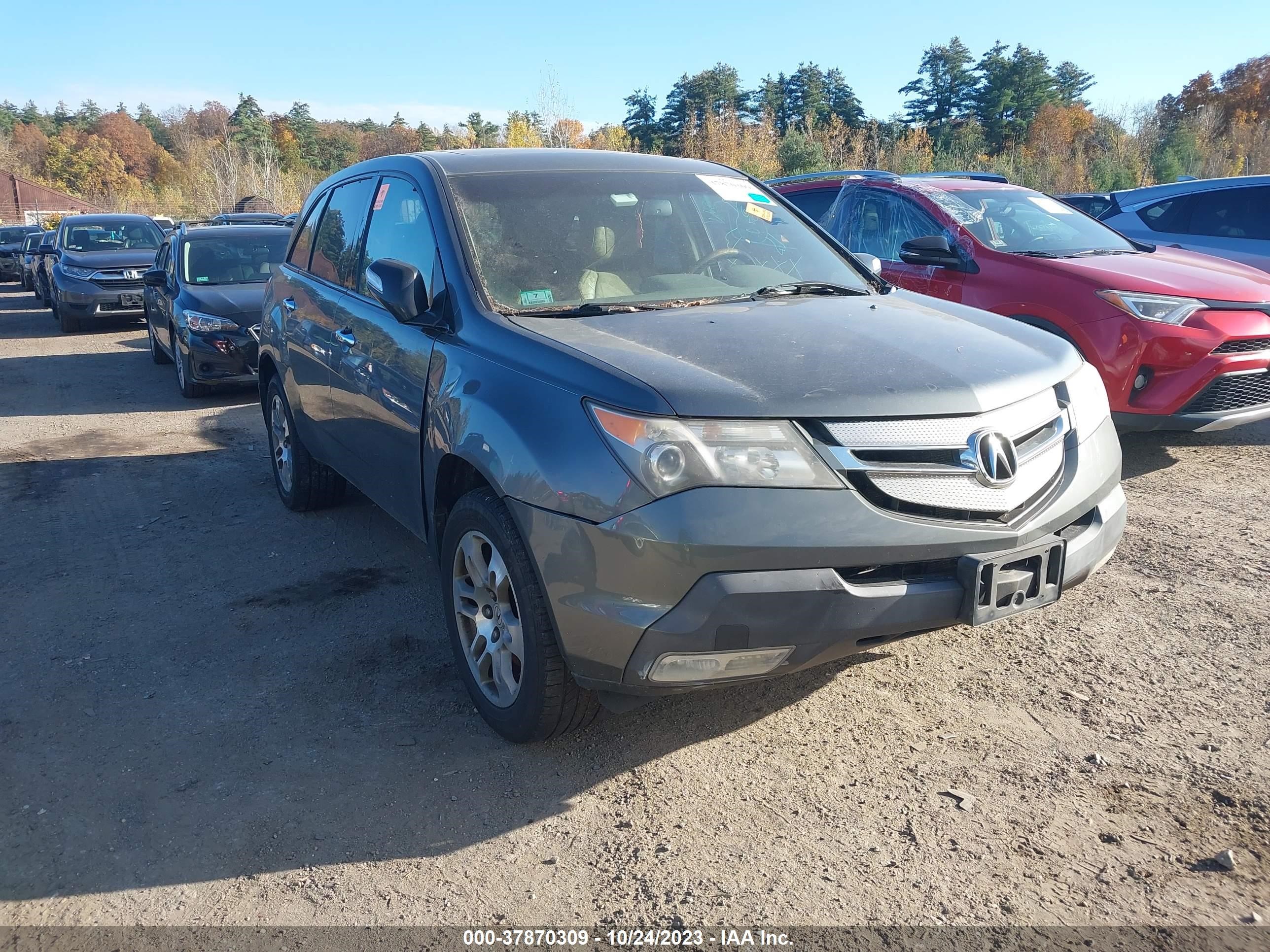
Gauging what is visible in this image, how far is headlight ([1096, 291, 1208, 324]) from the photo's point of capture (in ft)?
18.5

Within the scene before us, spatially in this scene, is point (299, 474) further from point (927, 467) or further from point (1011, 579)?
point (1011, 579)

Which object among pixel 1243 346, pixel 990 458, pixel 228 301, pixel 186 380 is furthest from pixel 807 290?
pixel 186 380

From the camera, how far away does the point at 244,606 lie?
14.7 feet

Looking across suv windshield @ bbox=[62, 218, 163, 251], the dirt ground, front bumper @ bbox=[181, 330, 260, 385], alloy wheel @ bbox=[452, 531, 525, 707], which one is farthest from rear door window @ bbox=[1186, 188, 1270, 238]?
suv windshield @ bbox=[62, 218, 163, 251]

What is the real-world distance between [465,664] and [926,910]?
1670mm

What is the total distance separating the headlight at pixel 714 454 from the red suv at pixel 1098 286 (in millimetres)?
3787

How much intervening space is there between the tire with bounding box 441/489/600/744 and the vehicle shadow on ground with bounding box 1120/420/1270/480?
4.37 metres

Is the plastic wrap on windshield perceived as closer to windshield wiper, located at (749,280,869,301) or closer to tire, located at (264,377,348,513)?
windshield wiper, located at (749,280,869,301)

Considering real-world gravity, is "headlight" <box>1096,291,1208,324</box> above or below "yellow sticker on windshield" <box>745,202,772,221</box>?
below

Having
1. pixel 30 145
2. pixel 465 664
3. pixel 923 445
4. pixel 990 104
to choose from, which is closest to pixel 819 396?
pixel 923 445

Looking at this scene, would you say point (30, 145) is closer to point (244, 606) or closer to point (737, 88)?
point (737, 88)

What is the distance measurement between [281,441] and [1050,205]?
568 cm

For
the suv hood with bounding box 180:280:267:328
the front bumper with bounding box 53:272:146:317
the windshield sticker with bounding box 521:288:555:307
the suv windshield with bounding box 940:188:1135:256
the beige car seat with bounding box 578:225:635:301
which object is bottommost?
the front bumper with bounding box 53:272:146:317

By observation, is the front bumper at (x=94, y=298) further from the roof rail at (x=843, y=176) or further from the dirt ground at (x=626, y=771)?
the dirt ground at (x=626, y=771)
